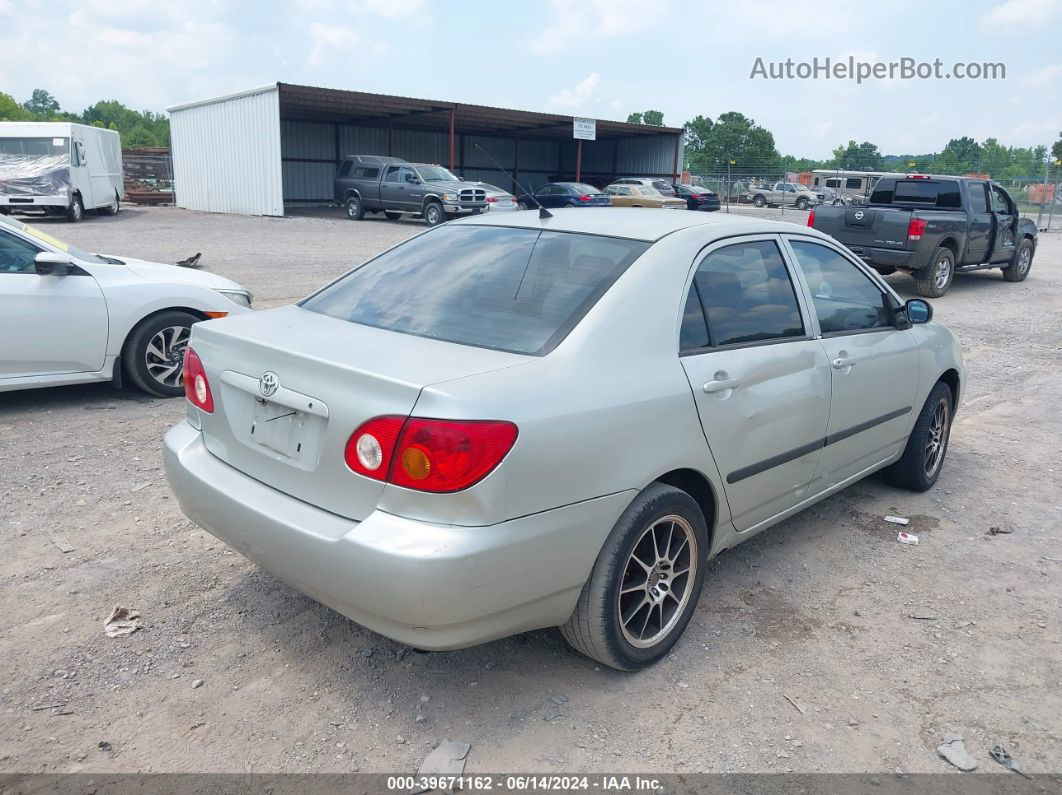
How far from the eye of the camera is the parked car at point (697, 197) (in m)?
35.9

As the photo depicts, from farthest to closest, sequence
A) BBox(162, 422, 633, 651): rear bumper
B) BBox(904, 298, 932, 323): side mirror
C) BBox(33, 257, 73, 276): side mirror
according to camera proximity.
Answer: BBox(33, 257, 73, 276): side mirror
BBox(904, 298, 932, 323): side mirror
BBox(162, 422, 633, 651): rear bumper

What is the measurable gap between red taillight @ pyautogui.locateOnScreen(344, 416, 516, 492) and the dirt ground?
0.90 m

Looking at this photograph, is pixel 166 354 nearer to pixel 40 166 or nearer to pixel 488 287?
pixel 488 287

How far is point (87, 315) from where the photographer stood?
596 cm

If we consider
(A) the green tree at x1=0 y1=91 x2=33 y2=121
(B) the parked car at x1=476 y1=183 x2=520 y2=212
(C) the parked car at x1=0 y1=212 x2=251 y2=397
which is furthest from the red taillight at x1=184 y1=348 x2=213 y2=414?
(A) the green tree at x1=0 y1=91 x2=33 y2=121

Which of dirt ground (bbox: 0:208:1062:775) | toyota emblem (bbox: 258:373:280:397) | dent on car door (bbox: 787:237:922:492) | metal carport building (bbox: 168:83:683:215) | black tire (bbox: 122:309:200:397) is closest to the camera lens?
dirt ground (bbox: 0:208:1062:775)

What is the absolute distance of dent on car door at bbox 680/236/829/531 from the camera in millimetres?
3279

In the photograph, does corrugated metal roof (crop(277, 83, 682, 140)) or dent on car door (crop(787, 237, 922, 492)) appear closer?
dent on car door (crop(787, 237, 922, 492))

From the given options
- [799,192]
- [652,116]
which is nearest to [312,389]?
[799,192]

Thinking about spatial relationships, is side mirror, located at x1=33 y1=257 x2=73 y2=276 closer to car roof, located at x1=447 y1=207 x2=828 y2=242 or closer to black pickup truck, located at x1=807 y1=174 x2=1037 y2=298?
car roof, located at x1=447 y1=207 x2=828 y2=242

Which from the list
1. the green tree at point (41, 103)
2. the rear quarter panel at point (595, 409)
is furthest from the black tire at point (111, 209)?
the green tree at point (41, 103)

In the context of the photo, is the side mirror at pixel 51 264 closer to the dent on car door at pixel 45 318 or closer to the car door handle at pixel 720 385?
the dent on car door at pixel 45 318

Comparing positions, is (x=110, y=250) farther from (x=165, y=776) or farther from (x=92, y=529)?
(x=165, y=776)

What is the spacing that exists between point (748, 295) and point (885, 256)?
1080 cm
